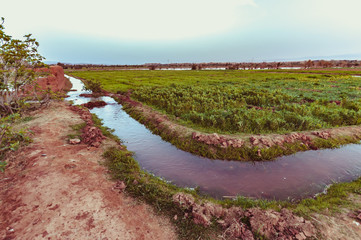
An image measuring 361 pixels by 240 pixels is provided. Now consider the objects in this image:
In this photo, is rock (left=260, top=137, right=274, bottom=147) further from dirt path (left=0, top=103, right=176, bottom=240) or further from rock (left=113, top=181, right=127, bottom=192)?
rock (left=113, top=181, right=127, bottom=192)

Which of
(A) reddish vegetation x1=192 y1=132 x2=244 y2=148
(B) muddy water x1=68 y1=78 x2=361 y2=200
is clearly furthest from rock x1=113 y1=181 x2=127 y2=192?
(A) reddish vegetation x1=192 y1=132 x2=244 y2=148

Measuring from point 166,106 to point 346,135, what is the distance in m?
11.1

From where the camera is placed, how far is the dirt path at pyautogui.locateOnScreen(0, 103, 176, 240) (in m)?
3.58

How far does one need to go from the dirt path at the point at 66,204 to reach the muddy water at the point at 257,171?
1.92 meters

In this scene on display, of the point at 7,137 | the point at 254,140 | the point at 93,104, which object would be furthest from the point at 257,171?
the point at 93,104

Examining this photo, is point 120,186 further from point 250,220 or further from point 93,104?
point 93,104

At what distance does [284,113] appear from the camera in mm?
11375

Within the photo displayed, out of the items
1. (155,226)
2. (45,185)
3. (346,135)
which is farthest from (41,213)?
(346,135)

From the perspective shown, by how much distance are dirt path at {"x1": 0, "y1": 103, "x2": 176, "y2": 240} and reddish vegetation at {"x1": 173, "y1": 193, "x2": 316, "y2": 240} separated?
72 centimetres

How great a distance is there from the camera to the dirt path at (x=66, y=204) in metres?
3.58

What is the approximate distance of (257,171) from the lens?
6.39 meters

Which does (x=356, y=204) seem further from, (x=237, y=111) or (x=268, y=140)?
(x=237, y=111)

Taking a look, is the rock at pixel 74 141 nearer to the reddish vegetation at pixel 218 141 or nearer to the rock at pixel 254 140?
the reddish vegetation at pixel 218 141

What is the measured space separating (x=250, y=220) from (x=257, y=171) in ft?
9.64
